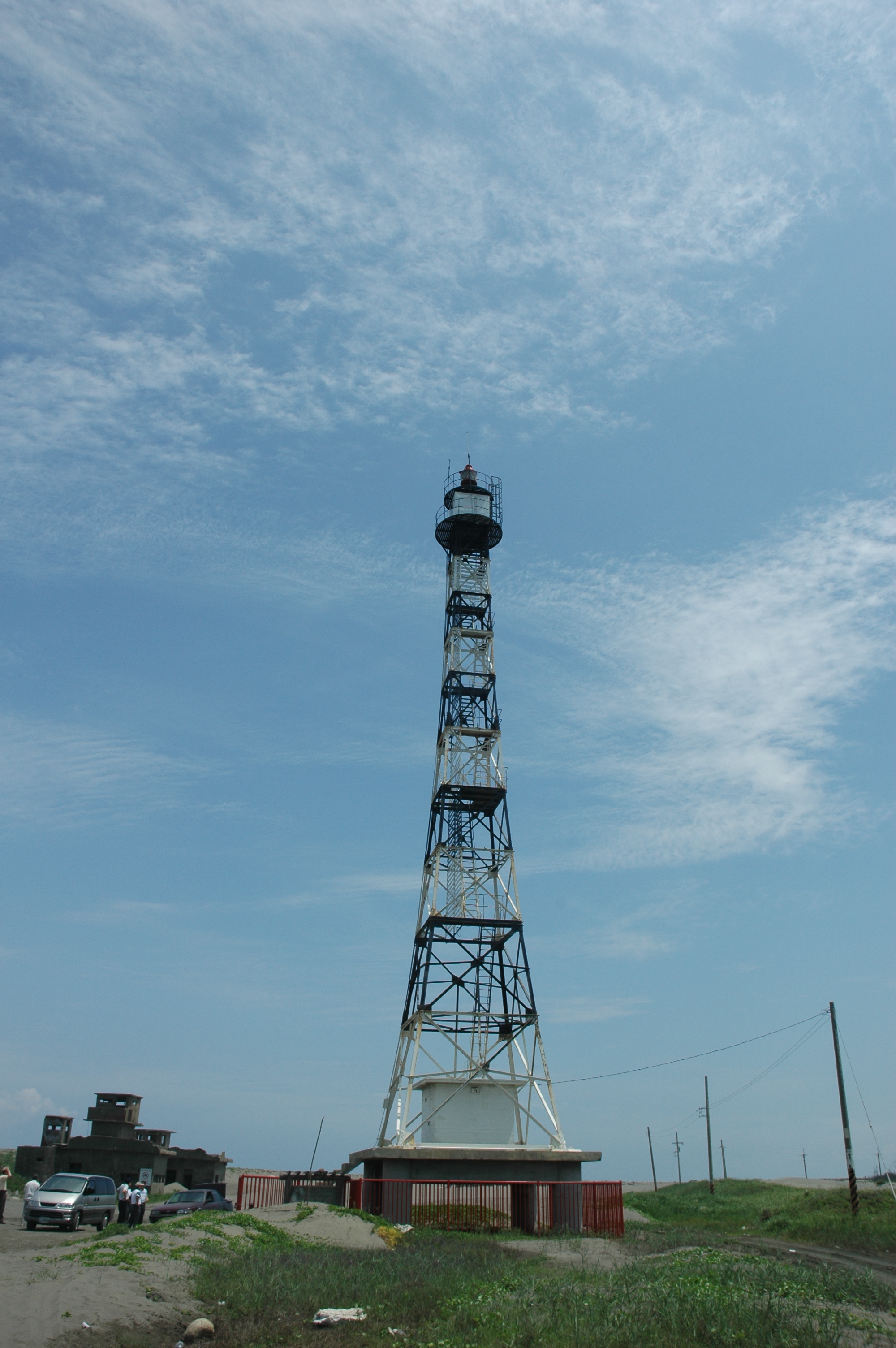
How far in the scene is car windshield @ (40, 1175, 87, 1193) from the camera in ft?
83.0

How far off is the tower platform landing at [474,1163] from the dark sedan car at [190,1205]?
236 inches

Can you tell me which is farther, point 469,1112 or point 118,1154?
point 118,1154

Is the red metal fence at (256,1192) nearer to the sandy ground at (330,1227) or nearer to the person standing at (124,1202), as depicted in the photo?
the person standing at (124,1202)

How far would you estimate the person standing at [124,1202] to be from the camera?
2567 centimetres

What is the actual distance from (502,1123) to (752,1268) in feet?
52.6

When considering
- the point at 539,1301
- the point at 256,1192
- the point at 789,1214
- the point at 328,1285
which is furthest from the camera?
the point at 789,1214

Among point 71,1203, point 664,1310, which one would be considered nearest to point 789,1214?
point 71,1203

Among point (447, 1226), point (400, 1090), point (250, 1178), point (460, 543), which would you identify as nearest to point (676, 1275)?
point (447, 1226)

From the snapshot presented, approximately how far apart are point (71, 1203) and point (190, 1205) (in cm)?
666

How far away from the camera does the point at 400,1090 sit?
29.5m

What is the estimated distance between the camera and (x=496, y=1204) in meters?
26.4

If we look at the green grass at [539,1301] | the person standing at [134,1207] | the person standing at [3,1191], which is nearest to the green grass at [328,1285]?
the green grass at [539,1301]

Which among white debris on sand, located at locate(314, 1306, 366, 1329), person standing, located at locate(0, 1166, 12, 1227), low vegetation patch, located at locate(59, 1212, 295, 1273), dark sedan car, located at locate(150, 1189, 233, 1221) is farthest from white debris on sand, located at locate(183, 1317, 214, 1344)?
dark sedan car, located at locate(150, 1189, 233, 1221)

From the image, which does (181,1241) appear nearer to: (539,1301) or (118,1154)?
(539,1301)
